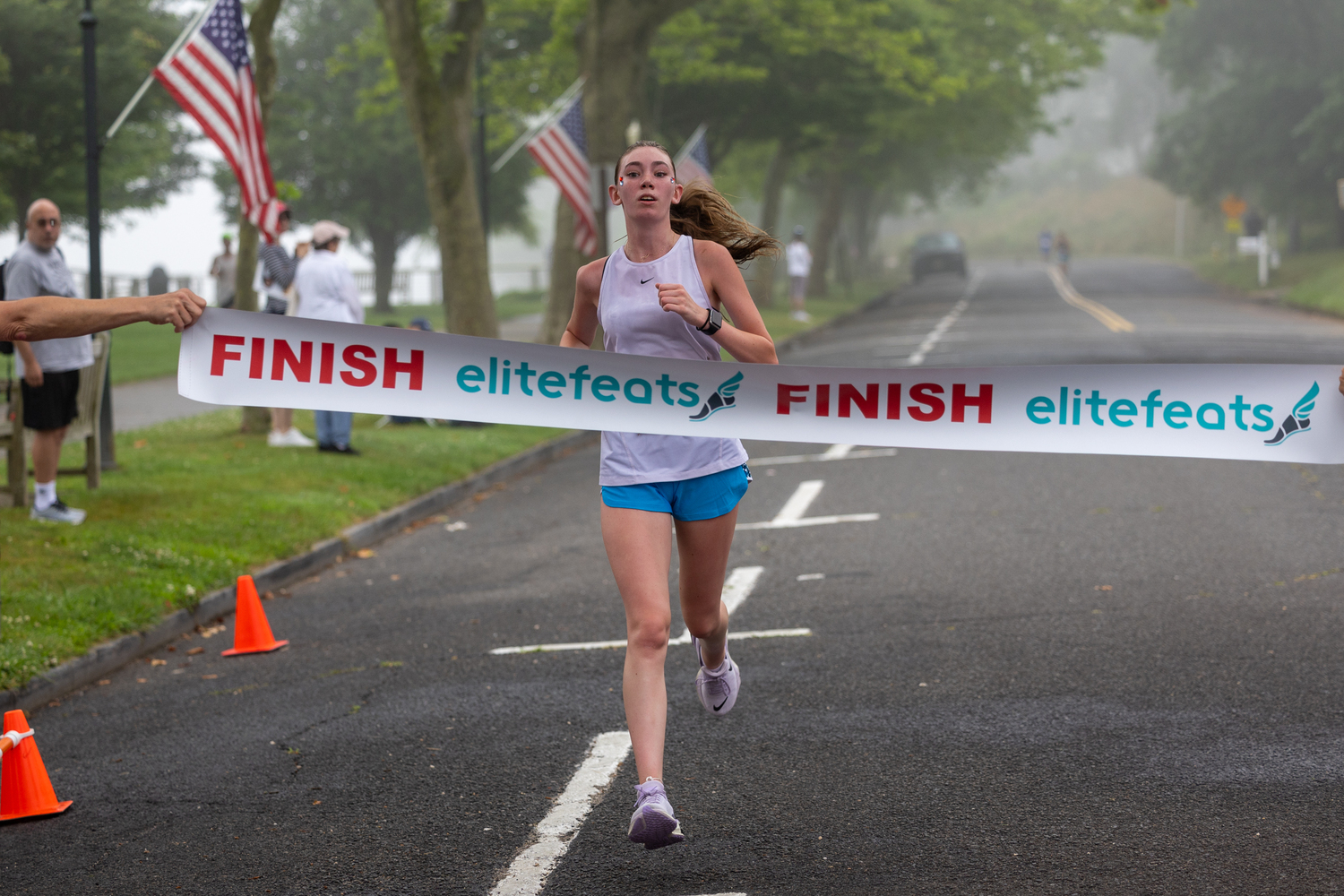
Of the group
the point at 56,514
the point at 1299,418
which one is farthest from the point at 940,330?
the point at 1299,418

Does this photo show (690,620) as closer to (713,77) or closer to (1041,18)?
(713,77)

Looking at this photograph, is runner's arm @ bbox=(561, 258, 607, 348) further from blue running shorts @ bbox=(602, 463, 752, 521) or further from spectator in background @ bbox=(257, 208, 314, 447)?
spectator in background @ bbox=(257, 208, 314, 447)

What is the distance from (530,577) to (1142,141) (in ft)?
508

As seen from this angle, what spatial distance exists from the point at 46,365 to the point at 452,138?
8.53 m

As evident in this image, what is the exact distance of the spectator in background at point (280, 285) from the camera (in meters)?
14.2

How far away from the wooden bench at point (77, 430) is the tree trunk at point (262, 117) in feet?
10.6

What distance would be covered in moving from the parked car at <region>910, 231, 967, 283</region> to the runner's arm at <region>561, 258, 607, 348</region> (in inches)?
2307

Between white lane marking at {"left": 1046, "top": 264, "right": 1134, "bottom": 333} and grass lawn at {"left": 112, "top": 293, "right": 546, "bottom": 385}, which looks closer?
grass lawn at {"left": 112, "top": 293, "right": 546, "bottom": 385}

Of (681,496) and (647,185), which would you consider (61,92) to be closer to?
(647,185)

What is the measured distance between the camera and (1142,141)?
151000 millimetres

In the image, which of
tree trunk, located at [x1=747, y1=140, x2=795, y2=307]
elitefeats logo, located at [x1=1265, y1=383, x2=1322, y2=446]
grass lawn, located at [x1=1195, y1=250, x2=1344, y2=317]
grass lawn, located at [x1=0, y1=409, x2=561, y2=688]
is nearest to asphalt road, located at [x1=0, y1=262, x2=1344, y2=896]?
grass lawn, located at [x1=0, y1=409, x2=561, y2=688]

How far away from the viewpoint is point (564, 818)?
467cm

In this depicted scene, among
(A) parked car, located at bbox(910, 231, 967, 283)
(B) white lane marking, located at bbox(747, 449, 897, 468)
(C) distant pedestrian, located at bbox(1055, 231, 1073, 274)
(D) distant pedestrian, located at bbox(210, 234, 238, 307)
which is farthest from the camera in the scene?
(A) parked car, located at bbox(910, 231, 967, 283)

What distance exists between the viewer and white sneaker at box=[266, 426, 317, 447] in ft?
46.7
